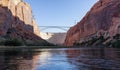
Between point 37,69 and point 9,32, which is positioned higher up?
point 9,32

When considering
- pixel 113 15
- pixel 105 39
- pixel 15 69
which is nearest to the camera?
pixel 15 69

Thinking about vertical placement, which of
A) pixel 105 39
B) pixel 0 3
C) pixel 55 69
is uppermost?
pixel 0 3

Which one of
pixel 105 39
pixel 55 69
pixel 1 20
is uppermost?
pixel 1 20

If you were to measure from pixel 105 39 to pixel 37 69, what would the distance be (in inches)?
6332

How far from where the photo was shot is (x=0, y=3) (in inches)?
7603

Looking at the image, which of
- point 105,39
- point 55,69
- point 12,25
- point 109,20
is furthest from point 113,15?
point 55,69

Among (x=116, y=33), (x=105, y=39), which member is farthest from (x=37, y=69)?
(x=105, y=39)

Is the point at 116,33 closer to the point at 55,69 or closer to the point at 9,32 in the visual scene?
the point at 9,32

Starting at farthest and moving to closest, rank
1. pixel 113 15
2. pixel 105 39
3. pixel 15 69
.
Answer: pixel 113 15, pixel 105 39, pixel 15 69

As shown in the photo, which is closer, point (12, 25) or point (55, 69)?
point (55, 69)

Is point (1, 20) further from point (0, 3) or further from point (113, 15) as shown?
point (113, 15)

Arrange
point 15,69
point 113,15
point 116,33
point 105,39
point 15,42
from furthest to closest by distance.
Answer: point 113,15
point 105,39
point 116,33
point 15,42
point 15,69

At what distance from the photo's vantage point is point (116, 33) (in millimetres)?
165625

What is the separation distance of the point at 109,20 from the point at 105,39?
20.2 metres
